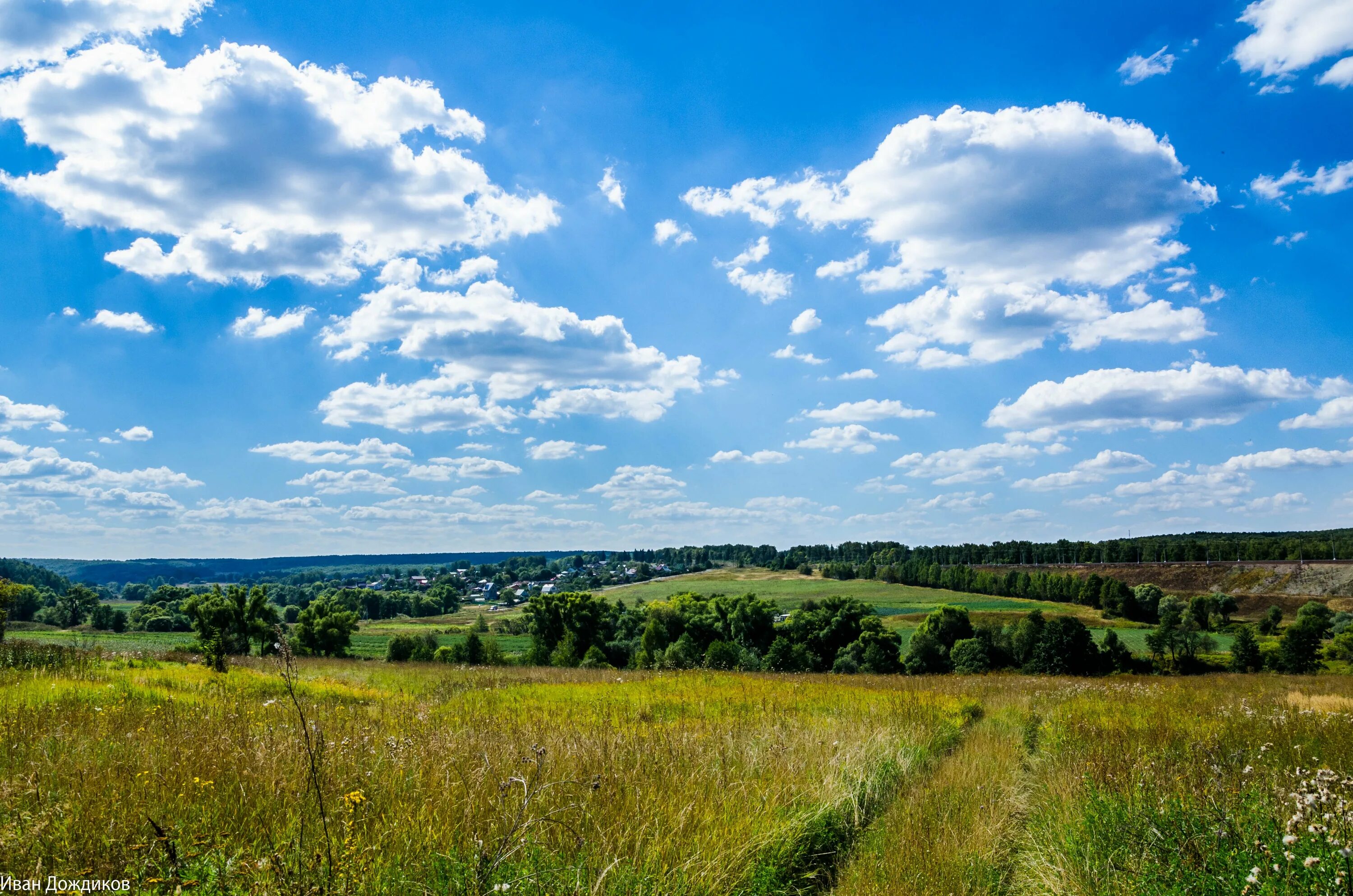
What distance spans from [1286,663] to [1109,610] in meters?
55.6

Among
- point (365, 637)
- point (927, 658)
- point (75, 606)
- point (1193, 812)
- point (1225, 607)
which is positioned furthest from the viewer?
point (75, 606)

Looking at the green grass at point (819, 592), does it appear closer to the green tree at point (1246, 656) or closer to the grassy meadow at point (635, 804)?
the green tree at point (1246, 656)

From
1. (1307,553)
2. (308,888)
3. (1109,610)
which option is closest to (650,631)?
(308,888)

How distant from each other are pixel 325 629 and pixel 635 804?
75.2 m

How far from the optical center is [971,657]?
190 feet

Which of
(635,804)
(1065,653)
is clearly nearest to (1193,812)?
(635,804)

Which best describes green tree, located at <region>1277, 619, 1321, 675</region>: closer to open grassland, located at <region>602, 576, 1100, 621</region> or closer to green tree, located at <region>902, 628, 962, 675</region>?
green tree, located at <region>902, 628, 962, 675</region>

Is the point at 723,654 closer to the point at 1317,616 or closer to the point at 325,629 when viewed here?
the point at 325,629

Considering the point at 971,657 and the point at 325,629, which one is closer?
the point at 971,657

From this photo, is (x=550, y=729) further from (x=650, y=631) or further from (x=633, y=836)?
(x=650, y=631)

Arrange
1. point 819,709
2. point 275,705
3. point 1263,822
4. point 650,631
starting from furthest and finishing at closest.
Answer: point 650,631, point 819,709, point 275,705, point 1263,822

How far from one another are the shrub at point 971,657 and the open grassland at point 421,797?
54.3m

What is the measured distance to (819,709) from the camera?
12.4 meters

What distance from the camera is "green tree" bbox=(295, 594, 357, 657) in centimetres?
6956
